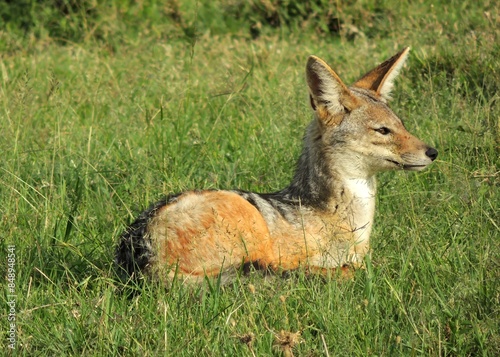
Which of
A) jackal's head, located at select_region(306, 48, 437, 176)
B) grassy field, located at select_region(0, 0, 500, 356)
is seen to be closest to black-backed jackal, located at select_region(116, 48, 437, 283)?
jackal's head, located at select_region(306, 48, 437, 176)

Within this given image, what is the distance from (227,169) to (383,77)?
130 cm

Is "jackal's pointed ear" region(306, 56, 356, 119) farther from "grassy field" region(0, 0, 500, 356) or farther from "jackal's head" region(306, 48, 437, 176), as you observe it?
"grassy field" region(0, 0, 500, 356)

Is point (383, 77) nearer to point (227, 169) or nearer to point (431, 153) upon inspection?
point (431, 153)

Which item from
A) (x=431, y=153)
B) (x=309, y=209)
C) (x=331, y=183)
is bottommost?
(x=309, y=209)

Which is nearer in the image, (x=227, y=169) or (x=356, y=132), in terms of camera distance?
(x=356, y=132)

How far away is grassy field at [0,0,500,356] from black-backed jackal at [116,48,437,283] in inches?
7.1

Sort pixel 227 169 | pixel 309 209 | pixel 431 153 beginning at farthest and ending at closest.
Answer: pixel 227 169 < pixel 309 209 < pixel 431 153

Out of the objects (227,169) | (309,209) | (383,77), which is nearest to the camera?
(309,209)

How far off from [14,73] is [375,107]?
4.36 meters

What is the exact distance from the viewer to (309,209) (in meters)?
5.23

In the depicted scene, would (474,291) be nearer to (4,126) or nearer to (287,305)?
(287,305)

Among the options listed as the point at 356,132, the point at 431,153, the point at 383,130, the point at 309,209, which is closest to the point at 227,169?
the point at 309,209

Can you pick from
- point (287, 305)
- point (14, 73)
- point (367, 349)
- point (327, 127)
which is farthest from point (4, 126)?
point (367, 349)

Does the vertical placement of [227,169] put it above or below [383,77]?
below
